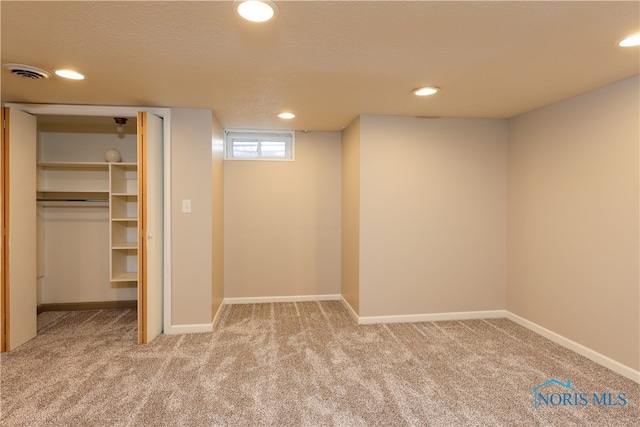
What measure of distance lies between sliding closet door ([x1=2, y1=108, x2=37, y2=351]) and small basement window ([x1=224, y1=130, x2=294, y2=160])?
6.28 ft

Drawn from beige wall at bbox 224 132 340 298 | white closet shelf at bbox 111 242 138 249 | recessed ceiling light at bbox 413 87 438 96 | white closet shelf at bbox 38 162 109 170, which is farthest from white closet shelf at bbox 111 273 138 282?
recessed ceiling light at bbox 413 87 438 96

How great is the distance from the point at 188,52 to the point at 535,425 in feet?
9.61

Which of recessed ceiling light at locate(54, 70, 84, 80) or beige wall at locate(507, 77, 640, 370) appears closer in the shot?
recessed ceiling light at locate(54, 70, 84, 80)

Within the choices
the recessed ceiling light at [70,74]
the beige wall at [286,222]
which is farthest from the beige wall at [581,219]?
the recessed ceiling light at [70,74]

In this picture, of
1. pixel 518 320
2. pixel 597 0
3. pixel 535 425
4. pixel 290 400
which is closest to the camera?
pixel 597 0

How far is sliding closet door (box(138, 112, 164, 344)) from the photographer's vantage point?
9.87 ft

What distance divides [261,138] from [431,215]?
2276 mm

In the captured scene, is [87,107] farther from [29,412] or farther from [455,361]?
[455,361]

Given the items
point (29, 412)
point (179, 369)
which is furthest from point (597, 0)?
point (29, 412)

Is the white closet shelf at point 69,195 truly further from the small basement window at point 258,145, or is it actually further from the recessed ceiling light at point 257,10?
the recessed ceiling light at point 257,10

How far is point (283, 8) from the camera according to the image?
1580 mm

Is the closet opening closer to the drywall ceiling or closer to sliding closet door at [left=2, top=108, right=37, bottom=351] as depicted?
the drywall ceiling

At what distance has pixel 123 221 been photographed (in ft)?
12.9

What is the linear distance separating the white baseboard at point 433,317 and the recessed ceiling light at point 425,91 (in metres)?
2.22
